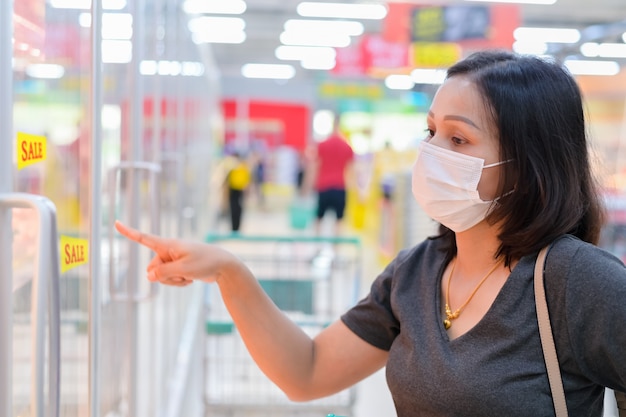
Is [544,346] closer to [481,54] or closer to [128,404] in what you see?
[481,54]

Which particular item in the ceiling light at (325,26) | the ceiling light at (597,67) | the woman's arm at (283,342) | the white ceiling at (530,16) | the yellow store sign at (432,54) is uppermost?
the white ceiling at (530,16)

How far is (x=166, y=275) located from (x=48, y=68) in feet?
1.74

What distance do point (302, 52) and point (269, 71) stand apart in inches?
248

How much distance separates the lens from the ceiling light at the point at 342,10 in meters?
13.7

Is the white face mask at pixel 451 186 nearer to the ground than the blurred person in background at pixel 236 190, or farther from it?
farther from it

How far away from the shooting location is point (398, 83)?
23.9 metres

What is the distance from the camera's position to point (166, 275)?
1734mm

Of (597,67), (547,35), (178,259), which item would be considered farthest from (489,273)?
(597,67)

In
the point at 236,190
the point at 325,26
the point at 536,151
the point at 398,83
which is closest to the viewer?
the point at 536,151

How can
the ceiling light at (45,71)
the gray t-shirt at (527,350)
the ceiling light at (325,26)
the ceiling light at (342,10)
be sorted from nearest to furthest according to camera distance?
the gray t-shirt at (527,350), the ceiling light at (45,71), the ceiling light at (342,10), the ceiling light at (325,26)

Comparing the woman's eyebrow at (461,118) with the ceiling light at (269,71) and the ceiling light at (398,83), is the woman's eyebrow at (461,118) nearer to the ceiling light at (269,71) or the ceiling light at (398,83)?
the ceiling light at (398,83)

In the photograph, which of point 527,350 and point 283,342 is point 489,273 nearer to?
point 527,350

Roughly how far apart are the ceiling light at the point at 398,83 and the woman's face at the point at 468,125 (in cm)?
2068

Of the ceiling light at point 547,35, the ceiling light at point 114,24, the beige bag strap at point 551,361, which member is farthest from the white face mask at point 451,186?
the ceiling light at point 547,35
